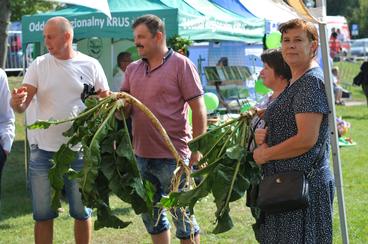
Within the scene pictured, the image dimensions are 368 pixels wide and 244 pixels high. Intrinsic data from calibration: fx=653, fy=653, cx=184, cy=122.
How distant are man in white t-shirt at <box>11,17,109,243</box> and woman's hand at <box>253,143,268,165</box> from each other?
166 centimetres

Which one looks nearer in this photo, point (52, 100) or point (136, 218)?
point (52, 100)

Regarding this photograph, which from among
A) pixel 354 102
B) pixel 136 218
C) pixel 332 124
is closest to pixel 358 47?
pixel 354 102

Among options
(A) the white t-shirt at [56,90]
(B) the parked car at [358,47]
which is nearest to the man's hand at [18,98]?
(A) the white t-shirt at [56,90]

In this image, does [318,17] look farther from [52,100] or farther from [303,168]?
[52,100]

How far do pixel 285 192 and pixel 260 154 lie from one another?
0.78 feet

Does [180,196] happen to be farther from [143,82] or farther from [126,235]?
[126,235]

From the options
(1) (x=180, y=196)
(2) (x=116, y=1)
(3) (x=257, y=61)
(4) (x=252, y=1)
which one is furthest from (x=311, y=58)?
(3) (x=257, y=61)

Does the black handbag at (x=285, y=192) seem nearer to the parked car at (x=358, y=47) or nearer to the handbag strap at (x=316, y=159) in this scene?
the handbag strap at (x=316, y=159)

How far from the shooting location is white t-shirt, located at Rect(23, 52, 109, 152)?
4598mm

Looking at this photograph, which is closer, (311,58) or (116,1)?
(311,58)

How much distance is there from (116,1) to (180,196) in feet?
21.7

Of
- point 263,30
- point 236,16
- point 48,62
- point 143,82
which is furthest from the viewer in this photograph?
point 263,30

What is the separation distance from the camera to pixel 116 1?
9.76 meters

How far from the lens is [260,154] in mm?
3387
